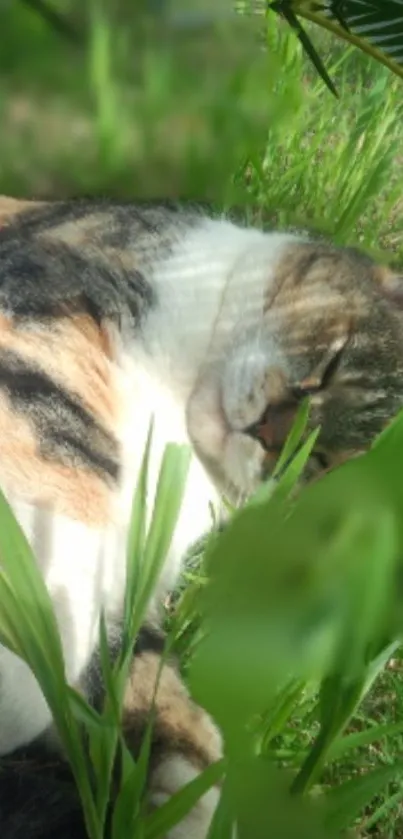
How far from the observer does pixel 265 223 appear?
1.54 meters

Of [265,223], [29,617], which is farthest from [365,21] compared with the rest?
[265,223]

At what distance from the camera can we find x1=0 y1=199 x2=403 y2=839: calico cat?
0.84m

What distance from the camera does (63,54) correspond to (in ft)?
2.36

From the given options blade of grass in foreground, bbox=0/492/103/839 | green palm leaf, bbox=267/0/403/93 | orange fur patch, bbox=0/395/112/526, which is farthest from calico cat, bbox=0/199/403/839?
green palm leaf, bbox=267/0/403/93

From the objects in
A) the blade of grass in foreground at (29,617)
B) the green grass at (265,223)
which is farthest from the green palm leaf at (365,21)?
the blade of grass in foreground at (29,617)

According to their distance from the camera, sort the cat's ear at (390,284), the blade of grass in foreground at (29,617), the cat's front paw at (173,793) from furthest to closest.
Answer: the cat's ear at (390,284)
the cat's front paw at (173,793)
the blade of grass in foreground at (29,617)

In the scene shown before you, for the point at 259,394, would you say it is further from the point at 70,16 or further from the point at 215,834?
the point at 215,834

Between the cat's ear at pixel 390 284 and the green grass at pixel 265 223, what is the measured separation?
234mm

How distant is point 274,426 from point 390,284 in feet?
0.90

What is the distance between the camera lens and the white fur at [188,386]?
910 millimetres

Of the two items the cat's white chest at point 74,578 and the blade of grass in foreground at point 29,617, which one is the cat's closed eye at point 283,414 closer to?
the cat's white chest at point 74,578

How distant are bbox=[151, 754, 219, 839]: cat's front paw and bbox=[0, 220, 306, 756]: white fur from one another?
0.16 metres

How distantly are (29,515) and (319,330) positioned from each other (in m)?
0.46

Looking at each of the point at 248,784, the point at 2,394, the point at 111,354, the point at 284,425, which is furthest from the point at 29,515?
the point at 248,784
